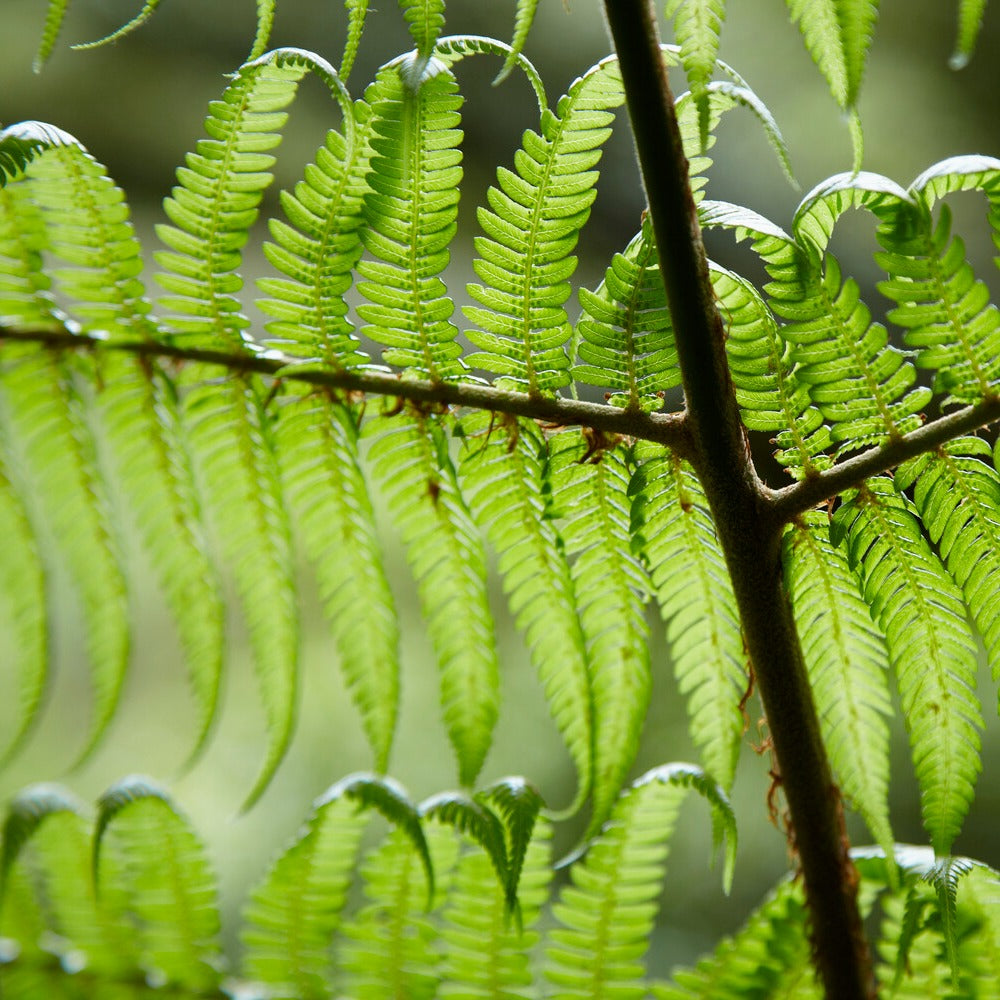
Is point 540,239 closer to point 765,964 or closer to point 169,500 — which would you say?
point 169,500

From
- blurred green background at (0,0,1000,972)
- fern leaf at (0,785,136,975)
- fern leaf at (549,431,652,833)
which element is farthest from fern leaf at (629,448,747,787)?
blurred green background at (0,0,1000,972)

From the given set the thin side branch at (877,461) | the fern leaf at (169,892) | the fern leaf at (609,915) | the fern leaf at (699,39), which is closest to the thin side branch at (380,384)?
the thin side branch at (877,461)

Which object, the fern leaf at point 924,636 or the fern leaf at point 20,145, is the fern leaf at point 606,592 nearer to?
the fern leaf at point 924,636

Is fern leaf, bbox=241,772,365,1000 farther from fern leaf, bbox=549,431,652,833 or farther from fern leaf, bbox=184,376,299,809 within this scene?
fern leaf, bbox=549,431,652,833

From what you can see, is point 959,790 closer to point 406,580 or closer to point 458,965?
point 458,965

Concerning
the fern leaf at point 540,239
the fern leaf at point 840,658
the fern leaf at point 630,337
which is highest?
the fern leaf at point 540,239
